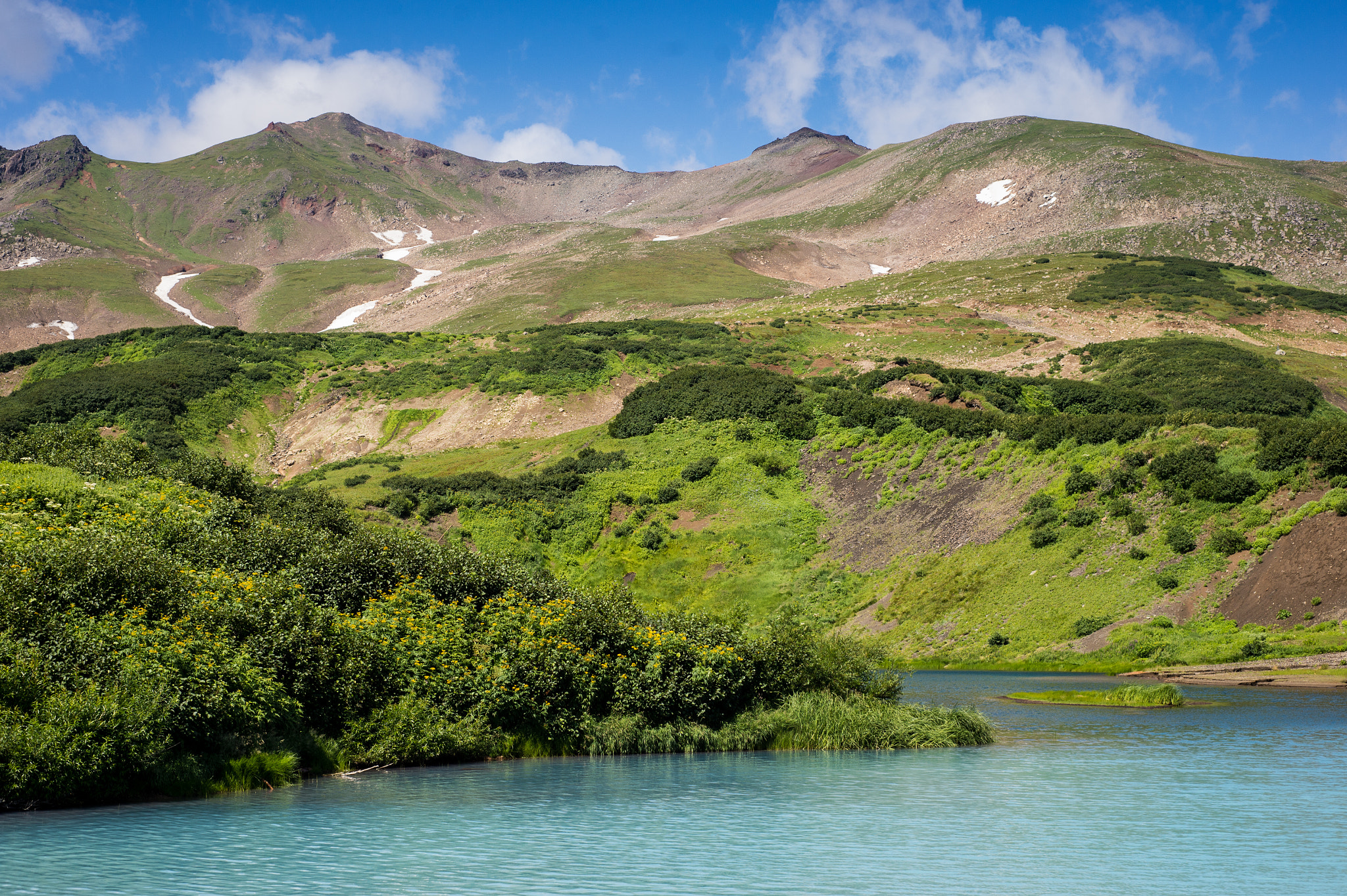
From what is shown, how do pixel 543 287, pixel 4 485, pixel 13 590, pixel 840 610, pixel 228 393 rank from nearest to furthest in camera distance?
pixel 13 590
pixel 4 485
pixel 840 610
pixel 228 393
pixel 543 287

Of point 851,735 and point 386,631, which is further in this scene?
point 851,735

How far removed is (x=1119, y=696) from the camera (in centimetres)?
3462

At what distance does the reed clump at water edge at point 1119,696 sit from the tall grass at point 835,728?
9.80 meters

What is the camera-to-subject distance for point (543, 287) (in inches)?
7111

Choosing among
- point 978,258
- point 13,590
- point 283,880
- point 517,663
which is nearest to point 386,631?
point 517,663

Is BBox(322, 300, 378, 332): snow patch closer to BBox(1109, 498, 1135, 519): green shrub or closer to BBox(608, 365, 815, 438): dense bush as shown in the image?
BBox(608, 365, 815, 438): dense bush

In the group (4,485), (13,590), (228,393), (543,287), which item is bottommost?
(13,590)

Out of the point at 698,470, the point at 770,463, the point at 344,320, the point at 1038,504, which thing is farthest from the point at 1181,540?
the point at 344,320

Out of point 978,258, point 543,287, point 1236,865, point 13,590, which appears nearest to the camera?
point 1236,865

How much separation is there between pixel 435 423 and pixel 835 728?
69.4 meters

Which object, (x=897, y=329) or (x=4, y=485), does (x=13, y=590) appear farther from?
(x=897, y=329)

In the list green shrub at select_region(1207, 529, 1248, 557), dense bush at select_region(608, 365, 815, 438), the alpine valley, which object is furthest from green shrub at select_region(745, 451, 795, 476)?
green shrub at select_region(1207, 529, 1248, 557)

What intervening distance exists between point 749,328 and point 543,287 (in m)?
72.2

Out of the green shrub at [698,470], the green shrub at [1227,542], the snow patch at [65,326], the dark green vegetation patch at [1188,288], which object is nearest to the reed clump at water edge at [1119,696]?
the green shrub at [1227,542]
